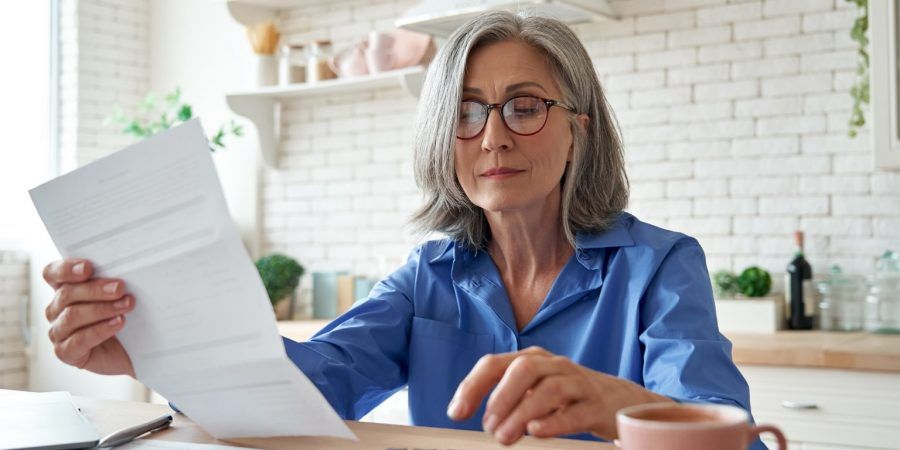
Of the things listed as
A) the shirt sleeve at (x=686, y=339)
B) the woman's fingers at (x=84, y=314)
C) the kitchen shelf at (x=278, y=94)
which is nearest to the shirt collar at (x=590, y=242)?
the shirt sleeve at (x=686, y=339)

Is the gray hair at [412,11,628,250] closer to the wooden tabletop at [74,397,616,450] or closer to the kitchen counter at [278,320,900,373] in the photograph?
the wooden tabletop at [74,397,616,450]

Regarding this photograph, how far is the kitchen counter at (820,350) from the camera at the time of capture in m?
2.72

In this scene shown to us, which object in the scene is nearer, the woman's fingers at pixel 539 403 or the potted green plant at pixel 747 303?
the woman's fingers at pixel 539 403

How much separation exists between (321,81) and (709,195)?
69.9 inches

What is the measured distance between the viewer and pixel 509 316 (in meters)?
1.79

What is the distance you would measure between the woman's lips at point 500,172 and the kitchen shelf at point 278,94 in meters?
2.22

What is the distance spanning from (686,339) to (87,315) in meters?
0.88

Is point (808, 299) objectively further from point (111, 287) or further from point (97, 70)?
point (97, 70)

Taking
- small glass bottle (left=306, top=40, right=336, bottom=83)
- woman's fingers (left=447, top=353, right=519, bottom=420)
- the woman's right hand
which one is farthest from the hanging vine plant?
the woman's right hand

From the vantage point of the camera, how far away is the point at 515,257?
190 cm

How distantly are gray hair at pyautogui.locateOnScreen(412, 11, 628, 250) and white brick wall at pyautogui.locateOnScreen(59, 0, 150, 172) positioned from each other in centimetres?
335

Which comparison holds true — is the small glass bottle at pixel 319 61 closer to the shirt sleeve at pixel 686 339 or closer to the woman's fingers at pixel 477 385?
the shirt sleeve at pixel 686 339

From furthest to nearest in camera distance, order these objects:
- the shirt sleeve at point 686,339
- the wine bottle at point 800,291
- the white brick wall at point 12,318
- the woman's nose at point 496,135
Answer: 1. the white brick wall at point 12,318
2. the wine bottle at point 800,291
3. the woman's nose at point 496,135
4. the shirt sleeve at point 686,339

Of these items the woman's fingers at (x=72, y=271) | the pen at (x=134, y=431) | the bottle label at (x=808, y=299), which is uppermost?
the woman's fingers at (x=72, y=271)
